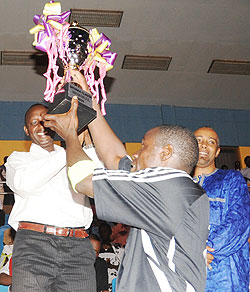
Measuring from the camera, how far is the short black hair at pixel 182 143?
176cm

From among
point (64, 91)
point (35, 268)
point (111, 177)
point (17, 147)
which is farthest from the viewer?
point (17, 147)

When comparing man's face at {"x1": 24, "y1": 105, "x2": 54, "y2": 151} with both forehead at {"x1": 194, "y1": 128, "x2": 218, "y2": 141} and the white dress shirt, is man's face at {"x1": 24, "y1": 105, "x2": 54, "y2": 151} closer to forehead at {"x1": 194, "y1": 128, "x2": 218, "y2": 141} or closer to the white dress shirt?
the white dress shirt

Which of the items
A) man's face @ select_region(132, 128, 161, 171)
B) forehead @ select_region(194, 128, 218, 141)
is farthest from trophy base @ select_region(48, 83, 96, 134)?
forehead @ select_region(194, 128, 218, 141)

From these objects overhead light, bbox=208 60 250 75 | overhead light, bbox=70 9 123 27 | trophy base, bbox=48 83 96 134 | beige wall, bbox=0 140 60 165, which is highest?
overhead light, bbox=70 9 123 27

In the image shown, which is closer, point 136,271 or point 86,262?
point 136,271

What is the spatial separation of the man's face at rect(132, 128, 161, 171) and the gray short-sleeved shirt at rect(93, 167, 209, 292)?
0.51 feet

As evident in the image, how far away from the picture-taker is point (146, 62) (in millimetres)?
7379

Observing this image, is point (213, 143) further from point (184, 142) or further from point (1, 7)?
→ point (1, 7)

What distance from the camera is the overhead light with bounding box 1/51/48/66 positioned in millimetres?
6969

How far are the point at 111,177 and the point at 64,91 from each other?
1.99 feet

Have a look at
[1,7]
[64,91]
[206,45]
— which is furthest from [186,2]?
[64,91]

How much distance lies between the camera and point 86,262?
2363 mm

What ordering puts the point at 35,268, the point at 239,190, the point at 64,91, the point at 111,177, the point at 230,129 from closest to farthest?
1. the point at 111,177
2. the point at 64,91
3. the point at 35,268
4. the point at 239,190
5. the point at 230,129

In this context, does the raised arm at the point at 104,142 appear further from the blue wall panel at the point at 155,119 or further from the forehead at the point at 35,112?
the blue wall panel at the point at 155,119
